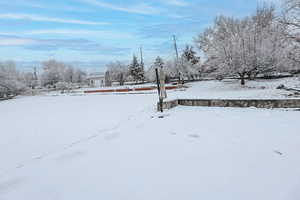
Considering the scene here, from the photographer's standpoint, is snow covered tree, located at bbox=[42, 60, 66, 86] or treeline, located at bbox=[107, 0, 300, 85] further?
snow covered tree, located at bbox=[42, 60, 66, 86]

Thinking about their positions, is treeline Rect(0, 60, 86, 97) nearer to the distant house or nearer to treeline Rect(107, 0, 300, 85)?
the distant house

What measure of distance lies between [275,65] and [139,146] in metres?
16.4

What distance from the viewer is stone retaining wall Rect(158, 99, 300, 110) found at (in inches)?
288

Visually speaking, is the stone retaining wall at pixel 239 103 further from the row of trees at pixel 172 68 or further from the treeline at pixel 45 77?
the treeline at pixel 45 77

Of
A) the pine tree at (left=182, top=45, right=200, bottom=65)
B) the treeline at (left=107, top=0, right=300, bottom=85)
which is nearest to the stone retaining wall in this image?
the treeline at (left=107, top=0, right=300, bottom=85)

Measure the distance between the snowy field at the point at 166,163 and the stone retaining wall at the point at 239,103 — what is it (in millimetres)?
1049

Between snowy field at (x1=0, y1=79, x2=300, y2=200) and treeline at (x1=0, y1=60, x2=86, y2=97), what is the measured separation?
29.2 m

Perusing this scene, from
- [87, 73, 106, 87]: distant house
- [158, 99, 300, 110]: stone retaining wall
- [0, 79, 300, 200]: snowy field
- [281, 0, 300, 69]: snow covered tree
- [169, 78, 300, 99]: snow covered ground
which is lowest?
[0, 79, 300, 200]: snowy field

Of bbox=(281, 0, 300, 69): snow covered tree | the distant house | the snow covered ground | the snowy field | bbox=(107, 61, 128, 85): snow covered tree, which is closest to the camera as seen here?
the snowy field

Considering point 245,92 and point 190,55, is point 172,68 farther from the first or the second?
point 245,92

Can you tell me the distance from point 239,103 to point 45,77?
51.9 metres

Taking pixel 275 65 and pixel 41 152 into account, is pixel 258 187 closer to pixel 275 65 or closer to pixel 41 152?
pixel 41 152

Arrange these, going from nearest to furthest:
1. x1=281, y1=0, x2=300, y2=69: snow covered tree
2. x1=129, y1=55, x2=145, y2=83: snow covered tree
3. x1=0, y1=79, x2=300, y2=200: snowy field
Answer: x1=0, y1=79, x2=300, y2=200: snowy field
x1=281, y1=0, x2=300, y2=69: snow covered tree
x1=129, y1=55, x2=145, y2=83: snow covered tree

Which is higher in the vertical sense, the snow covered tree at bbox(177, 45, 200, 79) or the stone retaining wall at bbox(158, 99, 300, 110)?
the snow covered tree at bbox(177, 45, 200, 79)
